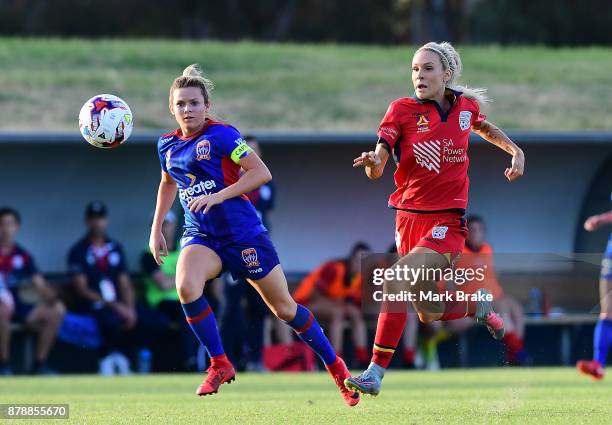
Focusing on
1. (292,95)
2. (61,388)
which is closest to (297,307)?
(61,388)

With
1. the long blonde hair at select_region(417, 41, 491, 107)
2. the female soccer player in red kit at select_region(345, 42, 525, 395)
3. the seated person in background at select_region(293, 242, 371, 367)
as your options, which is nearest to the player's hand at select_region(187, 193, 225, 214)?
the female soccer player in red kit at select_region(345, 42, 525, 395)

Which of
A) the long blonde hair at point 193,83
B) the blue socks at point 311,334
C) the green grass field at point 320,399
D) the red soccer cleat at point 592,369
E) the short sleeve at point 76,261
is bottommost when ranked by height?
the green grass field at point 320,399

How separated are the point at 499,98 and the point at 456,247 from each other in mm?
13965

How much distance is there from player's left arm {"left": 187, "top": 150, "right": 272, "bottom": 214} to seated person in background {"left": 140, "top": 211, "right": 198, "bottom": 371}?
675cm

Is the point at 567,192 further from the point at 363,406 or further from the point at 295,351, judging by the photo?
the point at 363,406

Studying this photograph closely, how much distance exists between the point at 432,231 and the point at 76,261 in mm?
7364

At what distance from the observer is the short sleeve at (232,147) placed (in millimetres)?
7418

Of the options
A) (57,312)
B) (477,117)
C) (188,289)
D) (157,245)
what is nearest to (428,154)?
(477,117)

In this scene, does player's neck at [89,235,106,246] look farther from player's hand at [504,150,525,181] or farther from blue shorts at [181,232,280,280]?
player's hand at [504,150,525,181]

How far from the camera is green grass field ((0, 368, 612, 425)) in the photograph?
6.92 meters

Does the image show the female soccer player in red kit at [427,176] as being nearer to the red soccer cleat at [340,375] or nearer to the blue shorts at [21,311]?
the red soccer cleat at [340,375]

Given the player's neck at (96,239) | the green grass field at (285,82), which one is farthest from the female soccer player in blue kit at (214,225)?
the green grass field at (285,82)

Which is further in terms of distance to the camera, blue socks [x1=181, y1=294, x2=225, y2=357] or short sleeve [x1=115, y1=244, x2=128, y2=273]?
short sleeve [x1=115, y1=244, x2=128, y2=273]

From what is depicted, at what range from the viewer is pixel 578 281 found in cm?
1549
